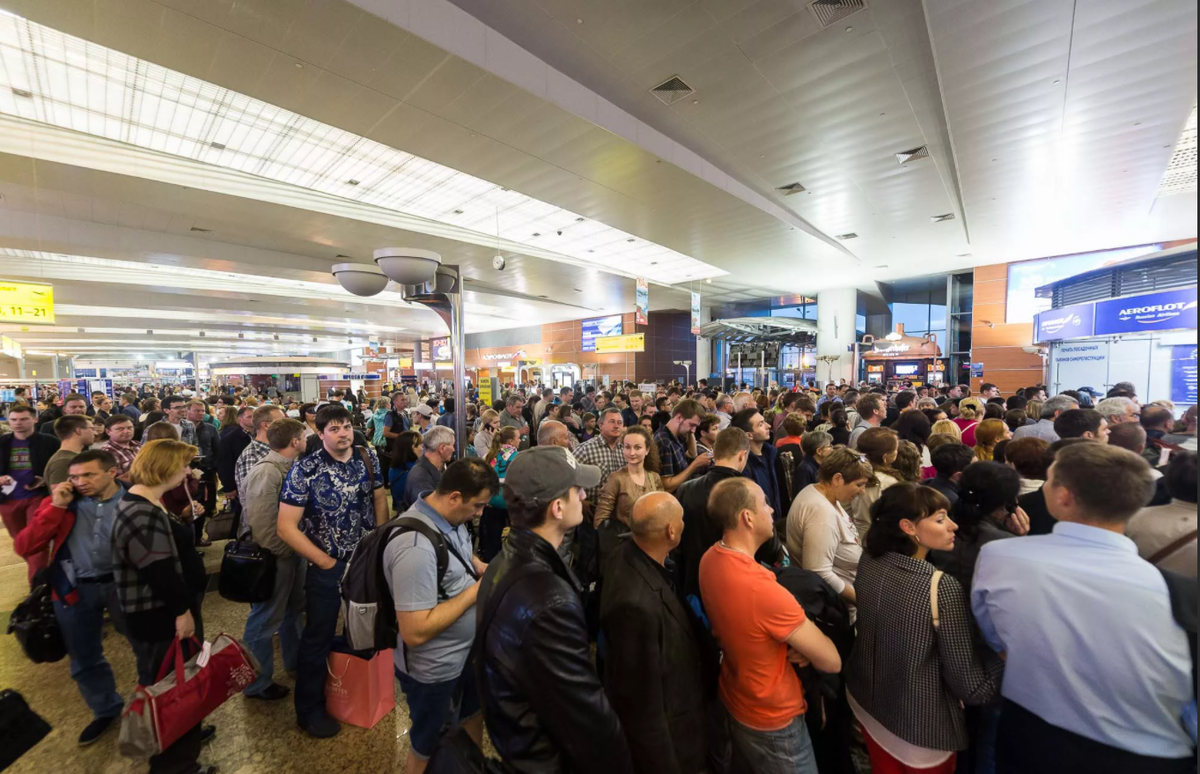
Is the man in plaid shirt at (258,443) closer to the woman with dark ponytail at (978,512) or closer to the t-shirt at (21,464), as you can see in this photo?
the t-shirt at (21,464)

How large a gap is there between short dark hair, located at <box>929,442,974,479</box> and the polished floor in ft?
11.4

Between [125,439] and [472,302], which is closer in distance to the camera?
[125,439]

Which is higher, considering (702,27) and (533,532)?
(702,27)

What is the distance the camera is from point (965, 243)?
37.9ft

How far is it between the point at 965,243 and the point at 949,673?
13506mm

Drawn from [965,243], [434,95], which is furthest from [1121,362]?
[434,95]

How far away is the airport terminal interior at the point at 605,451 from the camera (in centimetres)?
132

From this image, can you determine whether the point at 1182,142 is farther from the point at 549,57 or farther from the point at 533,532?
the point at 533,532

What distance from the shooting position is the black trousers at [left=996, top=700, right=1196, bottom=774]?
118 centimetres

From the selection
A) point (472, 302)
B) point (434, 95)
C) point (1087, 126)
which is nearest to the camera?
point (434, 95)

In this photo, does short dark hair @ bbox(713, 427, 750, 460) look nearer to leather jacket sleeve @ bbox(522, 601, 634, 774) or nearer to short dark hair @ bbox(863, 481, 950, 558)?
short dark hair @ bbox(863, 481, 950, 558)

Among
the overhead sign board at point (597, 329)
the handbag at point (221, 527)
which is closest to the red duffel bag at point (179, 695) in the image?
the handbag at point (221, 527)

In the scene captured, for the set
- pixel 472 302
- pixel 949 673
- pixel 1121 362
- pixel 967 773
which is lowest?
pixel 967 773

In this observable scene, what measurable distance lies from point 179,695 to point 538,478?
6.44ft
